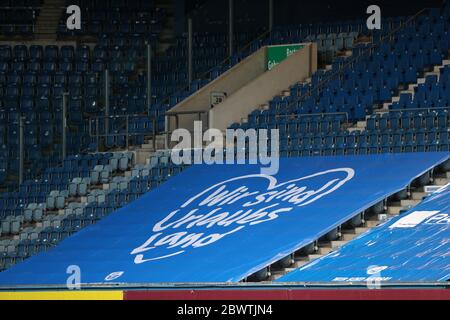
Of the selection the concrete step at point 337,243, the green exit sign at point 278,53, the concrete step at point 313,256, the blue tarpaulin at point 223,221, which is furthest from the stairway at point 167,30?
the concrete step at point 313,256

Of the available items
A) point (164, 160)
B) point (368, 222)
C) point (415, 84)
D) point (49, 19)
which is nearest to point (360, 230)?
point (368, 222)

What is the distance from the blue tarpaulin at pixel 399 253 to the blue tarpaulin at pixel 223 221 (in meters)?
0.80

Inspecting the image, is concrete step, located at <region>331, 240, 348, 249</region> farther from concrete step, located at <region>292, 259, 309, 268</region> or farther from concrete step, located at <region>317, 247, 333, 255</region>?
concrete step, located at <region>292, 259, 309, 268</region>

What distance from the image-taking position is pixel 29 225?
27.8 m

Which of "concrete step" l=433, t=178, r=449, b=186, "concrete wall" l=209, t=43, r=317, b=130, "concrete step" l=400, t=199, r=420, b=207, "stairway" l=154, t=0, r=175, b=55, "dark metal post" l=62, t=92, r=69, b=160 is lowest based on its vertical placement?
"concrete step" l=400, t=199, r=420, b=207

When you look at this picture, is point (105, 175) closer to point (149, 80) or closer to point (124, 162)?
point (124, 162)

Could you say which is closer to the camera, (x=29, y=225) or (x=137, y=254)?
(x=137, y=254)

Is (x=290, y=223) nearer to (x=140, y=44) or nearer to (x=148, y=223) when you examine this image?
(x=148, y=223)

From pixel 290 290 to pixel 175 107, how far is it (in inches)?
679

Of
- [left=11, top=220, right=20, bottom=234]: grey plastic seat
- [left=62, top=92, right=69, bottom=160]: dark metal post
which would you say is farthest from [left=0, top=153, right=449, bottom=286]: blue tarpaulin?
[left=62, top=92, right=69, bottom=160]: dark metal post

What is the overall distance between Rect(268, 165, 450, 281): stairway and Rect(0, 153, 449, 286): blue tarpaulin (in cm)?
29

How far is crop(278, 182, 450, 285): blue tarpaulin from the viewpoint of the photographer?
19703 mm
